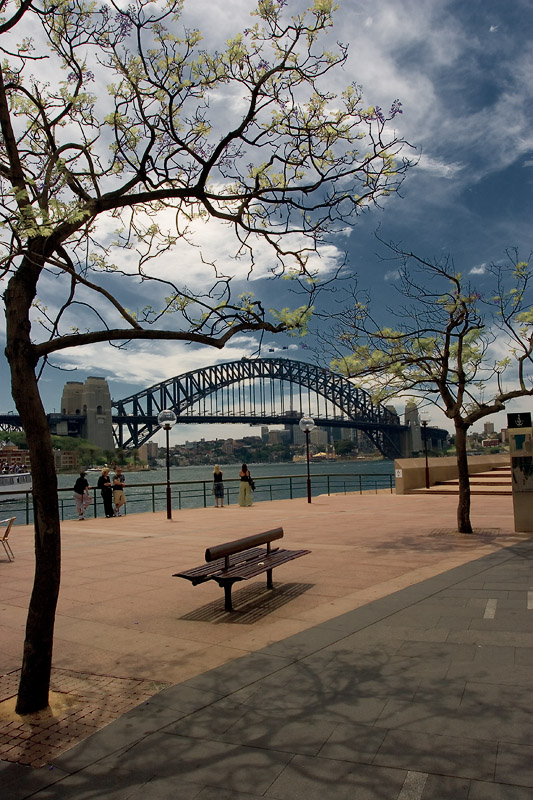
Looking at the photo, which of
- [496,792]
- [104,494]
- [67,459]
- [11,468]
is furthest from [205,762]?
[67,459]

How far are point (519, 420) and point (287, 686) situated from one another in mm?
8906

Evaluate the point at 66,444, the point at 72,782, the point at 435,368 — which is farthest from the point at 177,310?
the point at 66,444

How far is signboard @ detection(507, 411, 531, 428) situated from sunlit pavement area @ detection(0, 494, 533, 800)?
3513 millimetres

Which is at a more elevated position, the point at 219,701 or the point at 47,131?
the point at 47,131

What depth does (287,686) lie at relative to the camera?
13.8 ft

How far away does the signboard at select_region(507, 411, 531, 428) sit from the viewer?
11.7 meters

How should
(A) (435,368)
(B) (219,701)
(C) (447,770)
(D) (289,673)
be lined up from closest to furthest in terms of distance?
(C) (447,770) < (B) (219,701) < (D) (289,673) < (A) (435,368)

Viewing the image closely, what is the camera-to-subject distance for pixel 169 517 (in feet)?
56.2

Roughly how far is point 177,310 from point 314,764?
3938 mm

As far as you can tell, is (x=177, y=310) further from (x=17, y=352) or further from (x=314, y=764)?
(x=314, y=764)

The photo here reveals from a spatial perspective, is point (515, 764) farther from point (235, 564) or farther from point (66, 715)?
point (235, 564)

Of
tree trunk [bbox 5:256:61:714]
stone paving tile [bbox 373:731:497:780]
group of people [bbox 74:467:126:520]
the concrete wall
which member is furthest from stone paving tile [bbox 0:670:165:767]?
the concrete wall

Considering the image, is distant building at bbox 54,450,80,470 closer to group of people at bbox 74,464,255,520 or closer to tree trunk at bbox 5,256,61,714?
group of people at bbox 74,464,255,520

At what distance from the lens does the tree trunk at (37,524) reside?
4051mm
